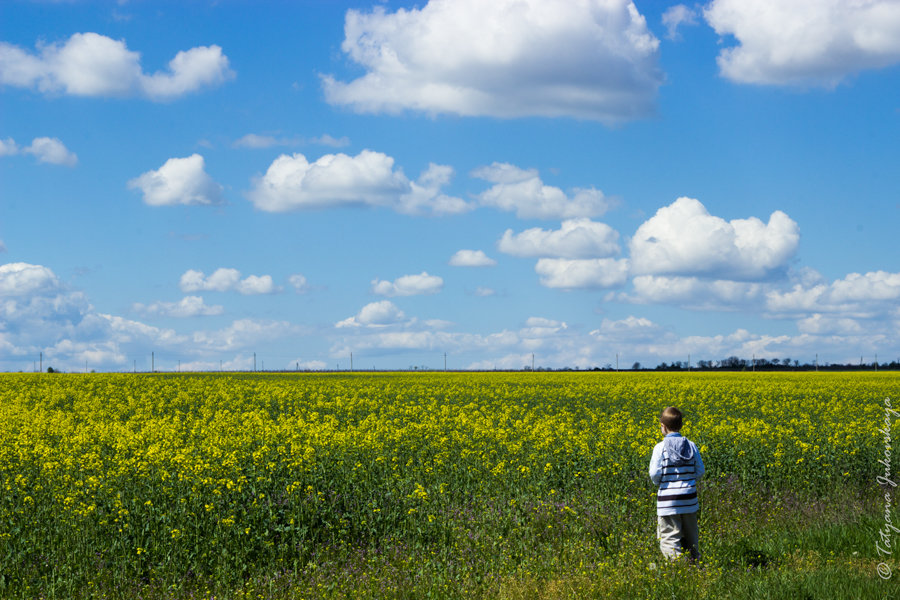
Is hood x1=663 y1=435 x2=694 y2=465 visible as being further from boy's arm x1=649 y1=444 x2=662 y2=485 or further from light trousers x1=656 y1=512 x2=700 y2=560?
light trousers x1=656 y1=512 x2=700 y2=560

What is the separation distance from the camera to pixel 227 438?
1445cm

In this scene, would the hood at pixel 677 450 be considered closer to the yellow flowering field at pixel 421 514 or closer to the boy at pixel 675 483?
the boy at pixel 675 483

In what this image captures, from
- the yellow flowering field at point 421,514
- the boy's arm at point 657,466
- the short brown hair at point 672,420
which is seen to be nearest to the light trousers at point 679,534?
the yellow flowering field at point 421,514

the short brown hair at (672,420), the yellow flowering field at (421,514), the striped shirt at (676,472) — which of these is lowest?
the yellow flowering field at (421,514)

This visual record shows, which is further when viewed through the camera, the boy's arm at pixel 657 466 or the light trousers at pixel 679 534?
the light trousers at pixel 679 534

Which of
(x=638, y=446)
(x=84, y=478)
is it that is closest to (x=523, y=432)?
(x=638, y=446)

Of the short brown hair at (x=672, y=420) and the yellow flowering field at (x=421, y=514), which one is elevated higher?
the short brown hair at (x=672, y=420)

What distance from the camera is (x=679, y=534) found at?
847 cm

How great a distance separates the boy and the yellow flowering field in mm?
358

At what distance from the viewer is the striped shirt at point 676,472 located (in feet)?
27.3

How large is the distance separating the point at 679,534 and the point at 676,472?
29.6 inches

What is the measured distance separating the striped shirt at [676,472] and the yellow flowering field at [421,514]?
713mm

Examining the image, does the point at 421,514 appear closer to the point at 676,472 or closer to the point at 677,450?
the point at 676,472

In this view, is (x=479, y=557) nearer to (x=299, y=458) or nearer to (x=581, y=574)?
(x=581, y=574)
